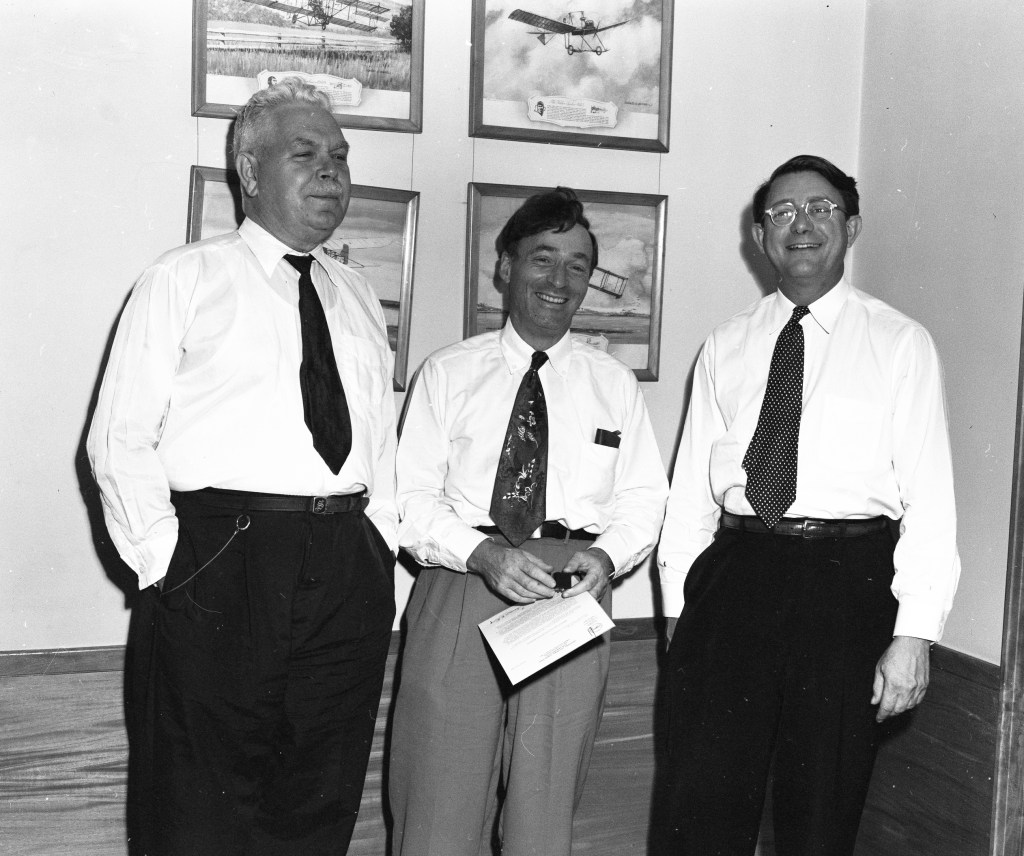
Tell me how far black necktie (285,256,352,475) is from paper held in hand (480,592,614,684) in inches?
21.7

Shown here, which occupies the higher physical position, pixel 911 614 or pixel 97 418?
pixel 97 418

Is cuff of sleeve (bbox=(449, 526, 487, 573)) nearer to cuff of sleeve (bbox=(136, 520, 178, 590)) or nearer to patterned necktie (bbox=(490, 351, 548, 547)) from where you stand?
patterned necktie (bbox=(490, 351, 548, 547))

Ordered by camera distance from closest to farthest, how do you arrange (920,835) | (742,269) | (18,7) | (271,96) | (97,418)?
(97,418) < (271,96) < (18,7) < (920,835) < (742,269)

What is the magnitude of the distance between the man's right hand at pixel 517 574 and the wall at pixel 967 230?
1.19 m

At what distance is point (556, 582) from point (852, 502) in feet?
2.38

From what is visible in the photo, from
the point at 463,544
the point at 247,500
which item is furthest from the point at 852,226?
the point at 247,500

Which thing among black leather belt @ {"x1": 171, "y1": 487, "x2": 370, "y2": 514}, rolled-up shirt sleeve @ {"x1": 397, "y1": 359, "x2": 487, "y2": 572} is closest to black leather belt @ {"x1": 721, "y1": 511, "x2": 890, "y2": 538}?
rolled-up shirt sleeve @ {"x1": 397, "y1": 359, "x2": 487, "y2": 572}

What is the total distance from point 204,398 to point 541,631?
3.06 feet

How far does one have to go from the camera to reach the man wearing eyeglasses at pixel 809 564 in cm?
234

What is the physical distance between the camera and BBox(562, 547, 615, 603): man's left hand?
8.13ft

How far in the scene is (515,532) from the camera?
2.57 metres

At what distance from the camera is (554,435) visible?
2.69 meters

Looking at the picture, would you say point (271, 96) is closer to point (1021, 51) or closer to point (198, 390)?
point (198, 390)

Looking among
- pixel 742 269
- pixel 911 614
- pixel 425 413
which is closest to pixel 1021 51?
pixel 742 269
